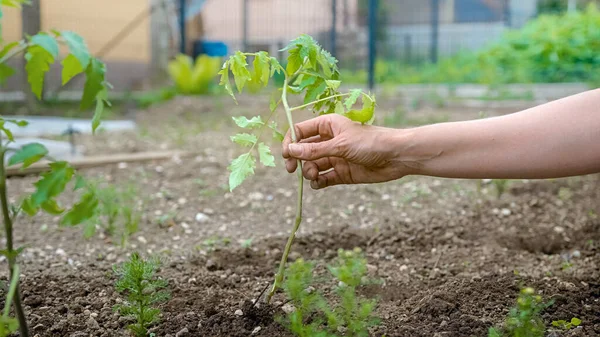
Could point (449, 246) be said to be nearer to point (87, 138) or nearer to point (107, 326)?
point (107, 326)

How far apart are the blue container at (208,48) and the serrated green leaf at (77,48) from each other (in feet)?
35.9

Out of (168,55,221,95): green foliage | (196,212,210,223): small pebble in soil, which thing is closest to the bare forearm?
(196,212,210,223): small pebble in soil

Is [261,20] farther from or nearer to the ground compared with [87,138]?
farther from the ground

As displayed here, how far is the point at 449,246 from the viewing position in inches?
105

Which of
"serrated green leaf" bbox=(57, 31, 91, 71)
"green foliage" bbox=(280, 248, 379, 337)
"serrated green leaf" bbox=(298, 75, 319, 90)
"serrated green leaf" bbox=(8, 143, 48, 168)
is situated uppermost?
"serrated green leaf" bbox=(57, 31, 91, 71)

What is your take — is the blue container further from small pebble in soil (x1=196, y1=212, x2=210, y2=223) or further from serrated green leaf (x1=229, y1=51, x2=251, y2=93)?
serrated green leaf (x1=229, y1=51, x2=251, y2=93)

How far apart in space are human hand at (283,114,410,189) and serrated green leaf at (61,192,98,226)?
576mm

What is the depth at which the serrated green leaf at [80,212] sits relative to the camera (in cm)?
125

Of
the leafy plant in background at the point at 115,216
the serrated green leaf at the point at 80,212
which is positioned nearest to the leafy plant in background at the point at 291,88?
the serrated green leaf at the point at 80,212

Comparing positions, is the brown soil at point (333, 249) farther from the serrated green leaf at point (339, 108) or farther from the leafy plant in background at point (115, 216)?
the serrated green leaf at point (339, 108)

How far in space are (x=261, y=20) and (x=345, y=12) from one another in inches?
75.8

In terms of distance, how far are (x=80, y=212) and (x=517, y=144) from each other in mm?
1089

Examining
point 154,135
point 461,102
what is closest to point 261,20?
point 461,102

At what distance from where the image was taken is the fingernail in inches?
64.5
